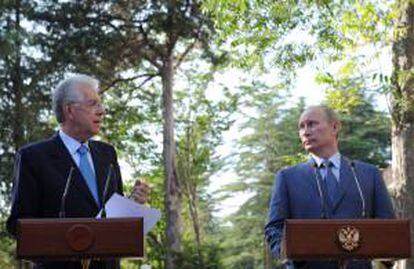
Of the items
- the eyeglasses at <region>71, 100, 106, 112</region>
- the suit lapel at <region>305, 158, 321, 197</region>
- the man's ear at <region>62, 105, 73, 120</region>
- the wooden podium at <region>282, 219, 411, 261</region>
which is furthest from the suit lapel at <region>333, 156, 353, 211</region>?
the man's ear at <region>62, 105, 73, 120</region>

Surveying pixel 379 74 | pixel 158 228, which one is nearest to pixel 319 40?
pixel 379 74

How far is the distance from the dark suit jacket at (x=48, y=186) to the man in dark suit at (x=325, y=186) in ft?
2.91

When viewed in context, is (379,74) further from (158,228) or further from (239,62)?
(158,228)

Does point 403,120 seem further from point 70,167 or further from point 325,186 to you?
point 70,167

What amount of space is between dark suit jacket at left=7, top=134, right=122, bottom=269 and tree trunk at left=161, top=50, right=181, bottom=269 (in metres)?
17.1

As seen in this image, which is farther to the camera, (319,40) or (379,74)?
(319,40)

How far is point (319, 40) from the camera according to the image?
10836 millimetres

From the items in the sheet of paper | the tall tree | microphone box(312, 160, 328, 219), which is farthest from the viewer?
the tall tree

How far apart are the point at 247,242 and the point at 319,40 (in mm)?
27060

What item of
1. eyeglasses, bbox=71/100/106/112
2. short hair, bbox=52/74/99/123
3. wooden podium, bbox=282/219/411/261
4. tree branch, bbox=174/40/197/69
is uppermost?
tree branch, bbox=174/40/197/69

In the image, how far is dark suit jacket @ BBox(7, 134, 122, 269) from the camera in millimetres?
3631

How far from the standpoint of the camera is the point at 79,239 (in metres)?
3.01

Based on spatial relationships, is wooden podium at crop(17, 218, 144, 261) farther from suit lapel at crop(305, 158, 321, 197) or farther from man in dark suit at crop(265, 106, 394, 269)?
suit lapel at crop(305, 158, 321, 197)

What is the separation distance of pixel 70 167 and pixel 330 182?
4.28 feet
